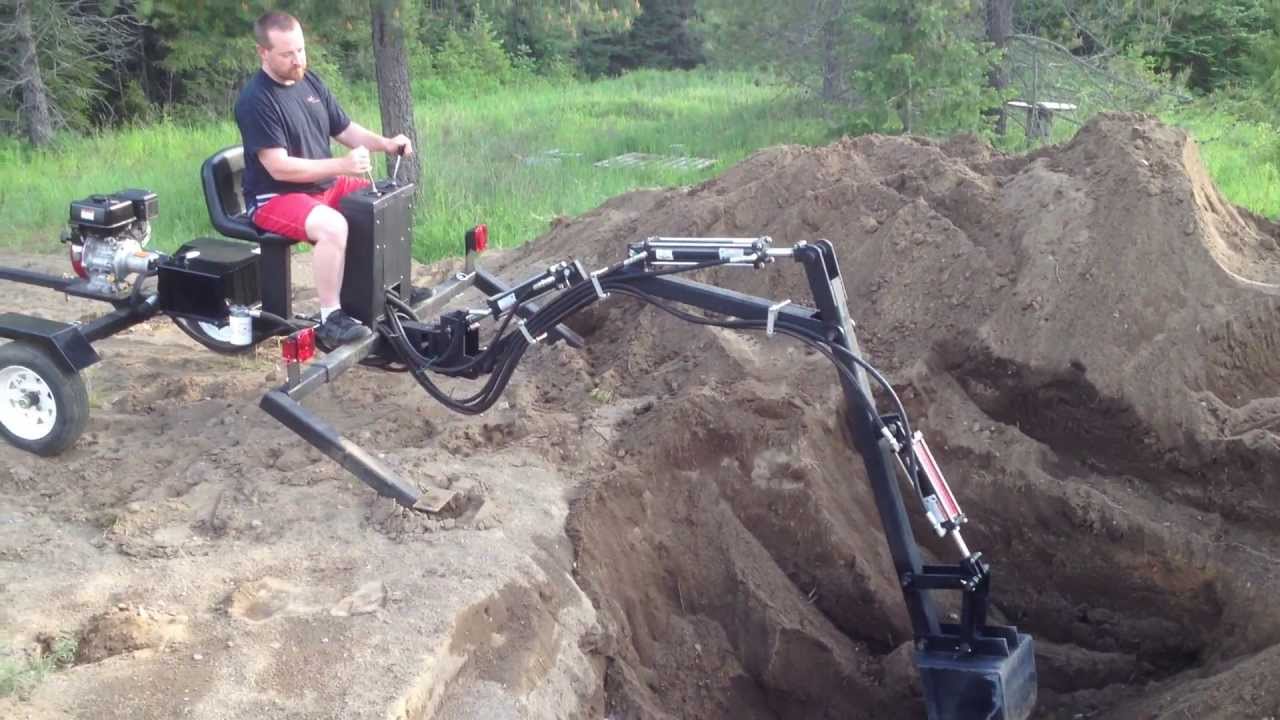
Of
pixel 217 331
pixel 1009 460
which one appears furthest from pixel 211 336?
pixel 1009 460

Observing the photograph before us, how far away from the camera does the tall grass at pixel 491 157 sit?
470 inches

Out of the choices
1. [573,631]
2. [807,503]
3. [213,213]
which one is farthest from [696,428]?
[213,213]

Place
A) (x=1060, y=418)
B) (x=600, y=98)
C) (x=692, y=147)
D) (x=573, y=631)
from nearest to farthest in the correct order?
(x=573, y=631) < (x=1060, y=418) < (x=692, y=147) < (x=600, y=98)

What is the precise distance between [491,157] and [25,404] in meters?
9.35

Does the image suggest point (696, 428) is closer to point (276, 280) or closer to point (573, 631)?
point (573, 631)

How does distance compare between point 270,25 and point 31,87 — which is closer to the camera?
point 270,25

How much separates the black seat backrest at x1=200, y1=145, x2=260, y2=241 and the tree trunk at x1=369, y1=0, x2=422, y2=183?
185 inches

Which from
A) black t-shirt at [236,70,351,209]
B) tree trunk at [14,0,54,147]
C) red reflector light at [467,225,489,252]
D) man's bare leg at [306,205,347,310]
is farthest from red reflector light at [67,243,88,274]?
tree trunk at [14,0,54,147]

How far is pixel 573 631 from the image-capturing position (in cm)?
538

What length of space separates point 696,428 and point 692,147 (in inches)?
410

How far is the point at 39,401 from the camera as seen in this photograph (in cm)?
678

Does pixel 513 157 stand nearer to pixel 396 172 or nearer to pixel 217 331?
pixel 217 331

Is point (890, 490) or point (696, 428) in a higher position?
point (890, 490)

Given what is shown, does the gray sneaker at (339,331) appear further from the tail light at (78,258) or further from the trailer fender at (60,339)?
the tail light at (78,258)
